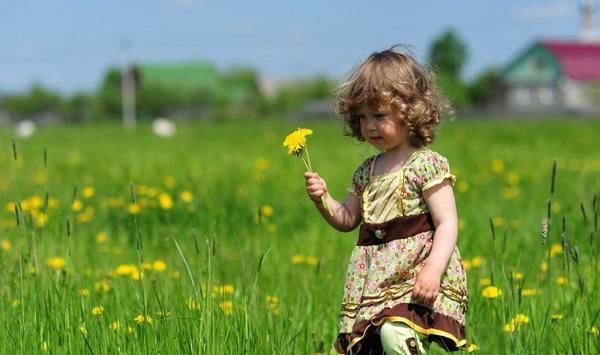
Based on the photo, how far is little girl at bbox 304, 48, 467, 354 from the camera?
2.63 m

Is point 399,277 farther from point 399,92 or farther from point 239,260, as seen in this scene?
point 239,260

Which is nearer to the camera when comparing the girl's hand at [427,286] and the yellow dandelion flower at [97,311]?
the girl's hand at [427,286]

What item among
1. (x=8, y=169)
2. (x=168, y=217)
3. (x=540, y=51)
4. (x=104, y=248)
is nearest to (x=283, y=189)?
(x=168, y=217)

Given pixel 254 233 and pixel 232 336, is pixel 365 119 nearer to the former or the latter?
pixel 232 336

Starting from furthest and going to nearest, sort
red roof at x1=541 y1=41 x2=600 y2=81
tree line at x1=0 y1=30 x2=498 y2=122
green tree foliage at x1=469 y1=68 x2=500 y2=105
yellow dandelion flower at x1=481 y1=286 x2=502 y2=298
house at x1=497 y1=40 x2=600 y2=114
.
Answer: tree line at x1=0 y1=30 x2=498 y2=122 < green tree foliage at x1=469 y1=68 x2=500 y2=105 < red roof at x1=541 y1=41 x2=600 y2=81 < house at x1=497 y1=40 x2=600 y2=114 < yellow dandelion flower at x1=481 y1=286 x2=502 y2=298

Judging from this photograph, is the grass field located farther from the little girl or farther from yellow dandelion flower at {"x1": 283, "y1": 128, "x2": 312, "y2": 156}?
yellow dandelion flower at {"x1": 283, "y1": 128, "x2": 312, "y2": 156}

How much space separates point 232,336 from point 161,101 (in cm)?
7965

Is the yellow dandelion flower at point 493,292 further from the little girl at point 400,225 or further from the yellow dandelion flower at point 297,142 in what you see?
the yellow dandelion flower at point 297,142

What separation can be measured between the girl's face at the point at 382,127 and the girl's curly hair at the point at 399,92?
17 millimetres

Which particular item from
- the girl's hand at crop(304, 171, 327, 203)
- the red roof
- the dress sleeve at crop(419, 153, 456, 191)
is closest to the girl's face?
the dress sleeve at crop(419, 153, 456, 191)

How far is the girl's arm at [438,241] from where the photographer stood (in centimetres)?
257

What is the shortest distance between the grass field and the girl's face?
305 millimetres

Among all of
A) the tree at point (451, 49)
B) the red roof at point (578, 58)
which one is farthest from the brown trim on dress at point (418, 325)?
the tree at point (451, 49)

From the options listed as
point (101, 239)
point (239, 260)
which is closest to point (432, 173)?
point (239, 260)
